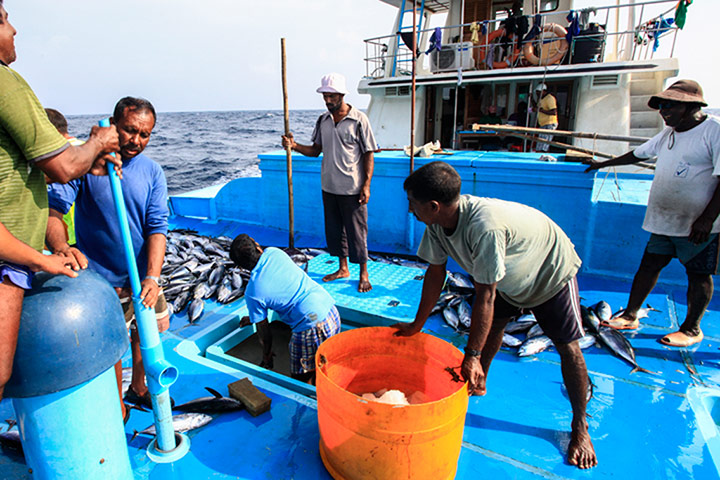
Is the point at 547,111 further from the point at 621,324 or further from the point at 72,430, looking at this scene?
the point at 72,430

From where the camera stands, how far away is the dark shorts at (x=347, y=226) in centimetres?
472

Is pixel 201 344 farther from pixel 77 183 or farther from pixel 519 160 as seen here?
pixel 519 160

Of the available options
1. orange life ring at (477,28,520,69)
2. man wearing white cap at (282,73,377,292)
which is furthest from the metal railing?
man wearing white cap at (282,73,377,292)

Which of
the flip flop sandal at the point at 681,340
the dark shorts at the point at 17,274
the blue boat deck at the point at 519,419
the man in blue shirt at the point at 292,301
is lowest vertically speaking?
the blue boat deck at the point at 519,419

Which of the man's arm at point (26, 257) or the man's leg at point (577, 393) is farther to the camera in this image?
the man's leg at point (577, 393)

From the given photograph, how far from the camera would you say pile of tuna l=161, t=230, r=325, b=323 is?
4.82 meters

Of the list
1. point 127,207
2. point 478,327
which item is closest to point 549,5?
point 478,327

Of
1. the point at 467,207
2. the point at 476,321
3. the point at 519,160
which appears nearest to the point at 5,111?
the point at 467,207

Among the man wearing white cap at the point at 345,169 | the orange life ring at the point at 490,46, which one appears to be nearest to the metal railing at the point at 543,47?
the orange life ring at the point at 490,46

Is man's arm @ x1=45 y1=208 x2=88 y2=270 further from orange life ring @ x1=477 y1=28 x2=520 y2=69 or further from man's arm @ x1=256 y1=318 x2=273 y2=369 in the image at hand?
orange life ring @ x1=477 y1=28 x2=520 y2=69

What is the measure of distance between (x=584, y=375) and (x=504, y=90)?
40.5 ft

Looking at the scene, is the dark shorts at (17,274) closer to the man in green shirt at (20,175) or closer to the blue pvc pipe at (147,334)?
the man in green shirt at (20,175)

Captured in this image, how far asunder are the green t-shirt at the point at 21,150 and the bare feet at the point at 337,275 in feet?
11.5

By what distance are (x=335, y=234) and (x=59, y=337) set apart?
3604mm
